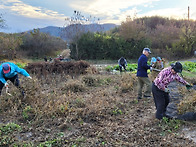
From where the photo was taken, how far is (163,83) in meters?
4.04

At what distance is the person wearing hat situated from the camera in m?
3.90

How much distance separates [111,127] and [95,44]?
62.7ft

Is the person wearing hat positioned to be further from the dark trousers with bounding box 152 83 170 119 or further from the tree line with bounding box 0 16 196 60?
the tree line with bounding box 0 16 196 60

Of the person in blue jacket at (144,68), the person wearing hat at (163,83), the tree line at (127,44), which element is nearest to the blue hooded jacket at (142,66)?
the person in blue jacket at (144,68)

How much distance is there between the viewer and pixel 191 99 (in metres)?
4.52

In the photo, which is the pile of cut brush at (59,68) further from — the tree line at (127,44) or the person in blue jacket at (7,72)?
the tree line at (127,44)

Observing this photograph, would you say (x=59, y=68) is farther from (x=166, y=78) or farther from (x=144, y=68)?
(x=166, y=78)

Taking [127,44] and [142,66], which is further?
[127,44]

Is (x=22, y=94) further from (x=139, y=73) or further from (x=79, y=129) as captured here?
(x=139, y=73)

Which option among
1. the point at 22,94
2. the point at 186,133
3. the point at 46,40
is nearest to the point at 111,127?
the point at 186,133

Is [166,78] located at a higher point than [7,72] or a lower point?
lower

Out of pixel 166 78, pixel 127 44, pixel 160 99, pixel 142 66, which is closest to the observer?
pixel 166 78

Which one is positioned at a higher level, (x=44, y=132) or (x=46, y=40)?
(x=46, y=40)

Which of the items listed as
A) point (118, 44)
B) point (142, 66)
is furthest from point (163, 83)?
point (118, 44)
